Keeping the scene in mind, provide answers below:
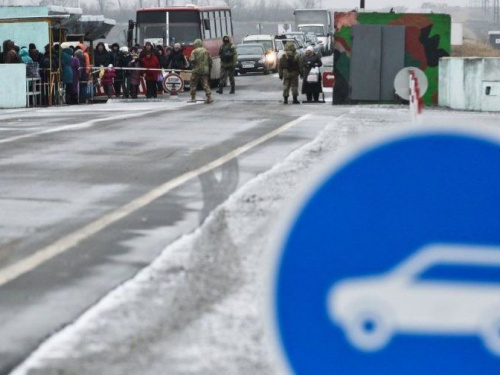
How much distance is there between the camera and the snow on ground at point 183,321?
6797 millimetres

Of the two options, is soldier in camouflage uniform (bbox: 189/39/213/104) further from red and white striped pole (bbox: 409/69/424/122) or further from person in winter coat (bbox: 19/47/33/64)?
red and white striped pole (bbox: 409/69/424/122)

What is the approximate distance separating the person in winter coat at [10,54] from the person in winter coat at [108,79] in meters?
5.95

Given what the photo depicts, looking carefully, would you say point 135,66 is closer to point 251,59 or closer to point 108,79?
point 108,79

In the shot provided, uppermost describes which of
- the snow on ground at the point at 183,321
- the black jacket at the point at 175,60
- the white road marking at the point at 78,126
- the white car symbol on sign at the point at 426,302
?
the white car symbol on sign at the point at 426,302

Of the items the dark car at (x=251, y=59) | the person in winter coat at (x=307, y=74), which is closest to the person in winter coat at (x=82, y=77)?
the person in winter coat at (x=307, y=74)

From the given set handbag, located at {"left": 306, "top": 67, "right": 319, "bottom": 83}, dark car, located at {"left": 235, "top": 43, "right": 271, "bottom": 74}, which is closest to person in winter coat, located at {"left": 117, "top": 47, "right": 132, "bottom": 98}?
handbag, located at {"left": 306, "top": 67, "right": 319, "bottom": 83}

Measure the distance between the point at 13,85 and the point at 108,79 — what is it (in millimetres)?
6282

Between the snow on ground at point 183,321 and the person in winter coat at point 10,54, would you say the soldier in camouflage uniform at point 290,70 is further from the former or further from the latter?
the snow on ground at point 183,321

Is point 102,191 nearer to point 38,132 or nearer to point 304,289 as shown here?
point 38,132

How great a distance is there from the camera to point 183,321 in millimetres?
7848

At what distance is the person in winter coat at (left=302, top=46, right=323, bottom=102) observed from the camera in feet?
117

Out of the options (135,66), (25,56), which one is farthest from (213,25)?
(25,56)

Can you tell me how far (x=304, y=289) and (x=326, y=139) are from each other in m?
19.3

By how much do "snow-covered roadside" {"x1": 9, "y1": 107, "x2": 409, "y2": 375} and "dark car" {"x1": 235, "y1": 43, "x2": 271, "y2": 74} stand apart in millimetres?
47706
